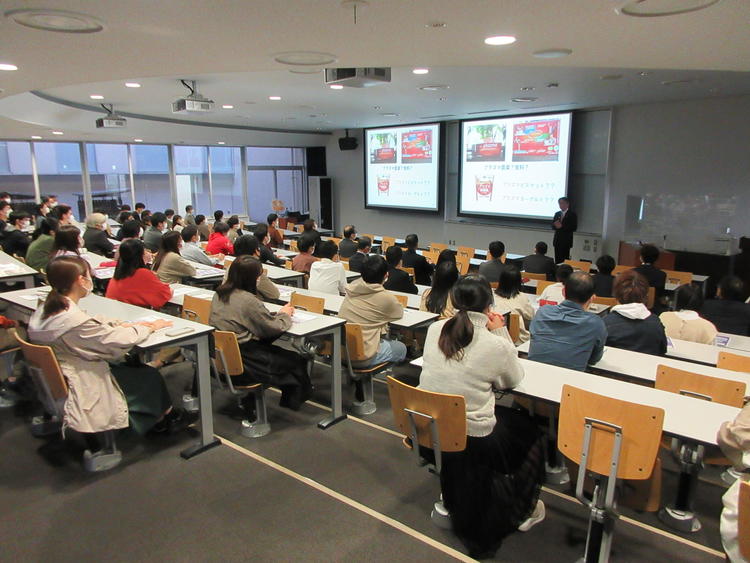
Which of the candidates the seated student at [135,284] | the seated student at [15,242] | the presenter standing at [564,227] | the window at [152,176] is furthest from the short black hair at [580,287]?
the window at [152,176]

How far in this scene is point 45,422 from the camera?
3.73 metres

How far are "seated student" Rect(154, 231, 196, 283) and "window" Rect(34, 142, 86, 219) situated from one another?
8.52 meters

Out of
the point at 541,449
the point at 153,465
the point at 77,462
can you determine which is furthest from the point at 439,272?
the point at 77,462

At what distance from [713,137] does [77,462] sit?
9.37 m

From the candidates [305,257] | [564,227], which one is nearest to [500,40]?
[305,257]

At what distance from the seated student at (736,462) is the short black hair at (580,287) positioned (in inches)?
41.2

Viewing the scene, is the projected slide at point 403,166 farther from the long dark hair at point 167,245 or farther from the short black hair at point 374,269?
the short black hair at point 374,269

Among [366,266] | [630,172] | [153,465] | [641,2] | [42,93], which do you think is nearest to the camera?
[641,2]

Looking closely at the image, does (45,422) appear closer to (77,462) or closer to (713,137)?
(77,462)

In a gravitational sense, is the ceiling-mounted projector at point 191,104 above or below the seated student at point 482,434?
above

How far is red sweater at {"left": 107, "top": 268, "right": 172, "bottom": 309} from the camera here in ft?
13.9

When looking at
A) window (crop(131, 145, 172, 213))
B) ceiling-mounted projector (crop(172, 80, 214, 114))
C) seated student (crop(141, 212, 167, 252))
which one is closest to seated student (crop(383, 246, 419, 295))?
ceiling-mounted projector (crop(172, 80, 214, 114))

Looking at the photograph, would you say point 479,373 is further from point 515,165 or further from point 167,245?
point 515,165

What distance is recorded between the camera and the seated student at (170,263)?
17.8 feet
